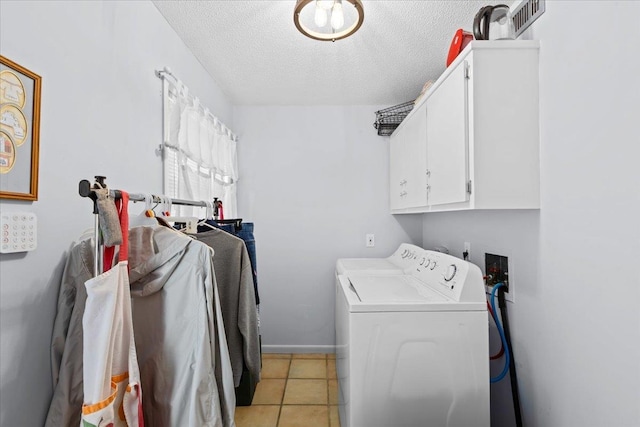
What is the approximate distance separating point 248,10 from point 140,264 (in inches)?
53.9

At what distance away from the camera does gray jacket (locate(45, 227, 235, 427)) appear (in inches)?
38.5

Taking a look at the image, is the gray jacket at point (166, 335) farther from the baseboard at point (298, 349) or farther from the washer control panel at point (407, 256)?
the baseboard at point (298, 349)

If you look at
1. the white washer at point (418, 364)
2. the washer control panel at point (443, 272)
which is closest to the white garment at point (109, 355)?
the white washer at point (418, 364)

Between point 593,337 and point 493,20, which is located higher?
point 493,20

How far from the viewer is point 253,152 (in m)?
2.99

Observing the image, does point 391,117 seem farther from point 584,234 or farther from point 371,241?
point 584,234

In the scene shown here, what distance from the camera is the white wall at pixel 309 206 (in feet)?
9.70

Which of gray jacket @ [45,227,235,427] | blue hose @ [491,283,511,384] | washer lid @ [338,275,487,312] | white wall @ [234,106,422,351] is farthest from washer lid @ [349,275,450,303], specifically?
white wall @ [234,106,422,351]

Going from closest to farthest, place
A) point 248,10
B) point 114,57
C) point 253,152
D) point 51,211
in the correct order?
point 51,211, point 114,57, point 248,10, point 253,152

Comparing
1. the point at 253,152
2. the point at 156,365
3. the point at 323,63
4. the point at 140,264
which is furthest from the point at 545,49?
the point at 253,152

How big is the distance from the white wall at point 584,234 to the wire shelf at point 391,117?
1437 mm

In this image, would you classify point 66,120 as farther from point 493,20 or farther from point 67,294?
Result: point 493,20

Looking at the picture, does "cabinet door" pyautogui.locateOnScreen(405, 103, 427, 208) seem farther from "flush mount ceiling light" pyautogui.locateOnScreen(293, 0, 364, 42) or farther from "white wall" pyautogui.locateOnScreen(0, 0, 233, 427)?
"white wall" pyautogui.locateOnScreen(0, 0, 233, 427)

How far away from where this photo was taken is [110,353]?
819mm
